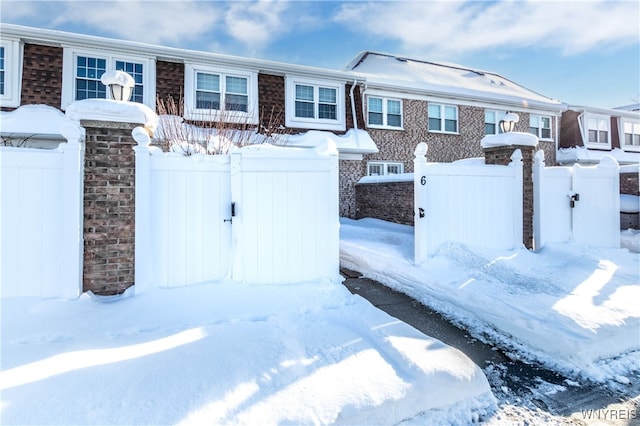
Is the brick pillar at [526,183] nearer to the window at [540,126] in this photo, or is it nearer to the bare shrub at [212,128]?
the bare shrub at [212,128]

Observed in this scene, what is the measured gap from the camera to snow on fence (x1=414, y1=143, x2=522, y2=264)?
5.80 metres

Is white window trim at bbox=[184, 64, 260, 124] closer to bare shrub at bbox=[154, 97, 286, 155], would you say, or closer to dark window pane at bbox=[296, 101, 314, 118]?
bare shrub at bbox=[154, 97, 286, 155]

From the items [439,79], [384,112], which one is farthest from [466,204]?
[439,79]

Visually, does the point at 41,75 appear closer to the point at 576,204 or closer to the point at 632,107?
the point at 576,204

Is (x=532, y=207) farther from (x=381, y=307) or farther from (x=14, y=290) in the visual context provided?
(x=14, y=290)

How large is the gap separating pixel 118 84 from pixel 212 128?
205 inches

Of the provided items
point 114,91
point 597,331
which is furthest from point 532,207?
point 114,91

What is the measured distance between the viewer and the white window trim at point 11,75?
9.21 metres

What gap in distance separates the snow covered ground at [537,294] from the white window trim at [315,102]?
237 inches

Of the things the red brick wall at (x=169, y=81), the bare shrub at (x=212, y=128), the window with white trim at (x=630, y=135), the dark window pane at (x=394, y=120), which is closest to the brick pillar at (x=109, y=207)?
the bare shrub at (x=212, y=128)

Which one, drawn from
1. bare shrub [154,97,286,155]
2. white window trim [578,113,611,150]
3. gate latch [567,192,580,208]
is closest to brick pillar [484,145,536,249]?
gate latch [567,192,580,208]

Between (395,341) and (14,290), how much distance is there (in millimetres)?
4016

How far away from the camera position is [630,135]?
1925cm

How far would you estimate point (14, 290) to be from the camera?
3818 millimetres
